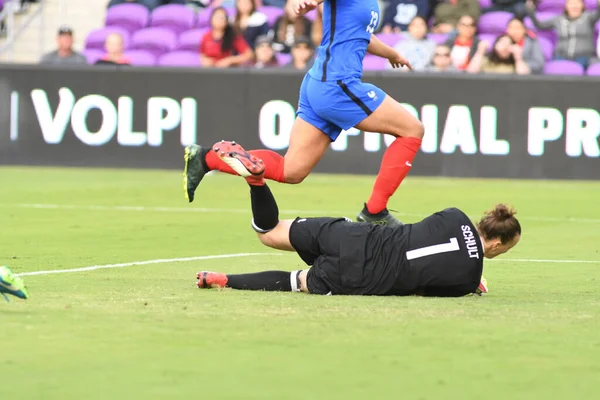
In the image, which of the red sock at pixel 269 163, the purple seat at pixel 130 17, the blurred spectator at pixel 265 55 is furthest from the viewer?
the purple seat at pixel 130 17

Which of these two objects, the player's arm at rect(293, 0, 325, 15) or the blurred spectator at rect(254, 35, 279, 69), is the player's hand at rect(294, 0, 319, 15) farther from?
the blurred spectator at rect(254, 35, 279, 69)

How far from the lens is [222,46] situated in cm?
2116

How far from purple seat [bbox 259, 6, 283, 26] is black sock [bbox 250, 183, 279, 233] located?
1414 cm

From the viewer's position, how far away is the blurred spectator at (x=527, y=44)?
19.9m

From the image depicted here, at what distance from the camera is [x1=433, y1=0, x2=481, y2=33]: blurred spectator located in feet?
69.9

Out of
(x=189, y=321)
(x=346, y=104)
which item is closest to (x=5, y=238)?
(x=346, y=104)

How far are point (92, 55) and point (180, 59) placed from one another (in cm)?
182

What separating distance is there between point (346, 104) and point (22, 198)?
788 cm

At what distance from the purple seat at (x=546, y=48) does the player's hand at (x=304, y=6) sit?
12502 millimetres

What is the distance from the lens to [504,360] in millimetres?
5777

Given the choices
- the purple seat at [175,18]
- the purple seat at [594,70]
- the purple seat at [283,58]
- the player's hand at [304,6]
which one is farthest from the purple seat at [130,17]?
the player's hand at [304,6]


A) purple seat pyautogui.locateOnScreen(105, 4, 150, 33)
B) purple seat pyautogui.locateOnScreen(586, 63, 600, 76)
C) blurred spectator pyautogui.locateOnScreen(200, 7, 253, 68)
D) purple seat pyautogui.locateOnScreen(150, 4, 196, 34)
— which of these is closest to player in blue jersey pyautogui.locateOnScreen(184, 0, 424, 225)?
purple seat pyautogui.locateOnScreen(586, 63, 600, 76)

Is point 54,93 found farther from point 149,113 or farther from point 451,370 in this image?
point 451,370

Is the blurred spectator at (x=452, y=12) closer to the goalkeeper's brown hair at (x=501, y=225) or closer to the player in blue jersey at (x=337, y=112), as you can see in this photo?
the player in blue jersey at (x=337, y=112)
